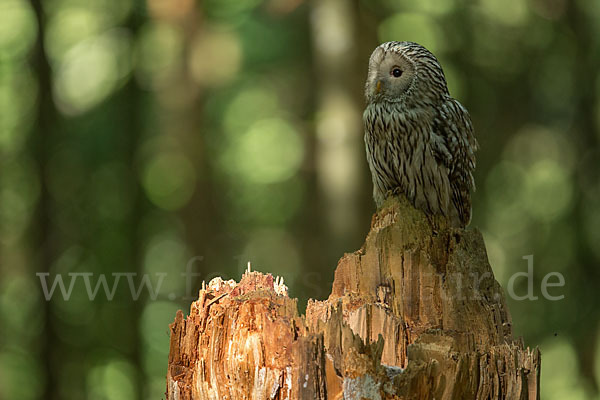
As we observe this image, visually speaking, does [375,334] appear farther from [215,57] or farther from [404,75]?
[215,57]

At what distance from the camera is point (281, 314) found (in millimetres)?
1944

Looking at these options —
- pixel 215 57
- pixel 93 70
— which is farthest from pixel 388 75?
pixel 93 70

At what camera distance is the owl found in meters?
3.50

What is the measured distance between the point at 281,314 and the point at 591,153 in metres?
6.18

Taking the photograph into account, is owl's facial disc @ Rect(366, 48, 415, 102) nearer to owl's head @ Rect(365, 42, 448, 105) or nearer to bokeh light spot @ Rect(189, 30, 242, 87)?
owl's head @ Rect(365, 42, 448, 105)

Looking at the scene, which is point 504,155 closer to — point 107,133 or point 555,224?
point 555,224

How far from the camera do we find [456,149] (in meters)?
3.72

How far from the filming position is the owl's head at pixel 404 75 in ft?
11.1

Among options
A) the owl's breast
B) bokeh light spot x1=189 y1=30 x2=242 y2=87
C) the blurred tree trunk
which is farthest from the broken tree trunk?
the blurred tree trunk

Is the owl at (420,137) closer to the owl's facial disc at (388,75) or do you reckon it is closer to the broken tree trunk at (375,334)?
the owl's facial disc at (388,75)

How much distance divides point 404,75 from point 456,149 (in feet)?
2.07

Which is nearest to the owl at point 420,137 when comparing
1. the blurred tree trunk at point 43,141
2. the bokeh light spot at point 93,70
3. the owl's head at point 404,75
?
the owl's head at point 404,75

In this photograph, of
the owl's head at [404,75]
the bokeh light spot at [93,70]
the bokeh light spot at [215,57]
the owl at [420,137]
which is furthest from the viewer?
the bokeh light spot at [93,70]

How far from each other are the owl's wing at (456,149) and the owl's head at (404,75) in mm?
144
